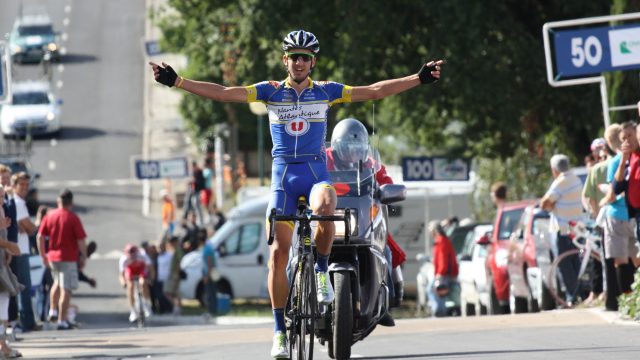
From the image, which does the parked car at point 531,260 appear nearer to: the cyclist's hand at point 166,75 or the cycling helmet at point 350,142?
the cycling helmet at point 350,142

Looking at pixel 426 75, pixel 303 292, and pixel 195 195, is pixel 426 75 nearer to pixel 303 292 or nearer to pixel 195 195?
pixel 303 292

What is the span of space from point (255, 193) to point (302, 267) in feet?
88.6

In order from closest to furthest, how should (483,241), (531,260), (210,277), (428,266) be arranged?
(531,260) → (483,241) → (428,266) → (210,277)

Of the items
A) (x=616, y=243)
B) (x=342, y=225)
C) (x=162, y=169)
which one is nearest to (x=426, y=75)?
(x=342, y=225)

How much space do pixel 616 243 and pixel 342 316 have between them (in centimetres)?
518

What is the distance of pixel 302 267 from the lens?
11.8 m

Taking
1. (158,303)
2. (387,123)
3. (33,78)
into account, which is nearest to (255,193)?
(158,303)

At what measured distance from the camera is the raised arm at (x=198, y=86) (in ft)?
40.0

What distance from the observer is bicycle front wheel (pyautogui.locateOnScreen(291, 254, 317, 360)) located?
1162 cm

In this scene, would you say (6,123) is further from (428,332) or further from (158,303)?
(428,332)

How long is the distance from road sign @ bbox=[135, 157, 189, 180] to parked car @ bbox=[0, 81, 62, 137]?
2230 cm

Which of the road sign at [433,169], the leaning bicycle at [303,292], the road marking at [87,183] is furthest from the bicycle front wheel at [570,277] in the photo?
the road marking at [87,183]

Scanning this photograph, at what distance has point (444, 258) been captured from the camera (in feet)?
83.9

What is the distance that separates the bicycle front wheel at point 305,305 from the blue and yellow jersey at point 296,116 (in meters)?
0.90
